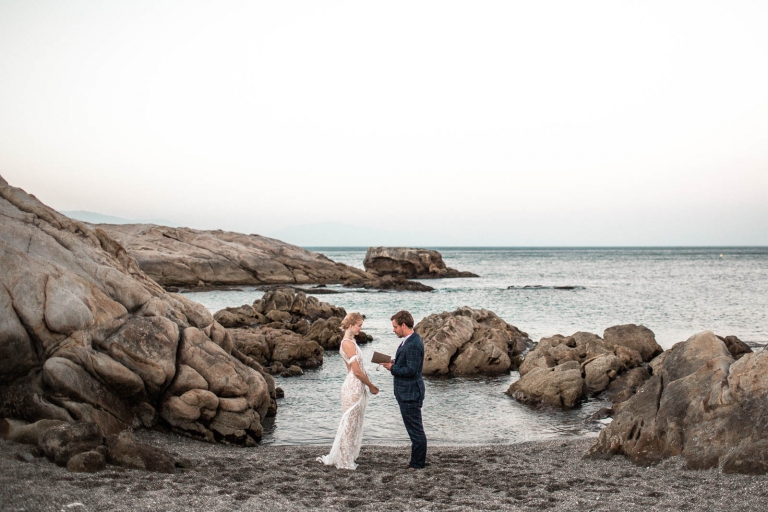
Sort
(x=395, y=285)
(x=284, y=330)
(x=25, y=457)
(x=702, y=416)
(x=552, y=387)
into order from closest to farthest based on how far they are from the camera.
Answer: (x=25, y=457)
(x=702, y=416)
(x=552, y=387)
(x=284, y=330)
(x=395, y=285)

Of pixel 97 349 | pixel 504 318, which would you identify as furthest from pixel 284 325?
pixel 97 349

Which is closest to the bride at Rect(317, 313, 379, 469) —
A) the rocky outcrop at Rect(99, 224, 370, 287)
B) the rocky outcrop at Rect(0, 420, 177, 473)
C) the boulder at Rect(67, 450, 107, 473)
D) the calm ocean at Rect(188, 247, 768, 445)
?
the rocky outcrop at Rect(0, 420, 177, 473)

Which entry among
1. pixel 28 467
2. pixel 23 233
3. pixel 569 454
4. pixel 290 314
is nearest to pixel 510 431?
pixel 569 454

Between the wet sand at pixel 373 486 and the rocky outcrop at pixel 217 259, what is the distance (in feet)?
187

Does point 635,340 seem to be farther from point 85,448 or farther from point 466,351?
point 85,448

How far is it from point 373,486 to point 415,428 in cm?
149

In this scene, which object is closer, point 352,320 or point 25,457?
point 25,457

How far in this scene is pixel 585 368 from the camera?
20594 mm

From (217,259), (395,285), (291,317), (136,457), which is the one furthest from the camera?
(217,259)

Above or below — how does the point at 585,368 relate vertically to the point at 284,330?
above

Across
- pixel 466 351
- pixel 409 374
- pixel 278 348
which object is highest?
pixel 409 374

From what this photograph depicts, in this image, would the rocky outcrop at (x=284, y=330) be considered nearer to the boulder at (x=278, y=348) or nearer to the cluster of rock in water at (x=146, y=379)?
the boulder at (x=278, y=348)

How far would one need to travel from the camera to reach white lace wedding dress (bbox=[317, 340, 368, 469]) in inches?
421

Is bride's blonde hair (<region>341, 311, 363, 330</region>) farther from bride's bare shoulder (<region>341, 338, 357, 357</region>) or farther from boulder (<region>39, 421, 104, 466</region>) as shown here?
boulder (<region>39, 421, 104, 466</region>)
